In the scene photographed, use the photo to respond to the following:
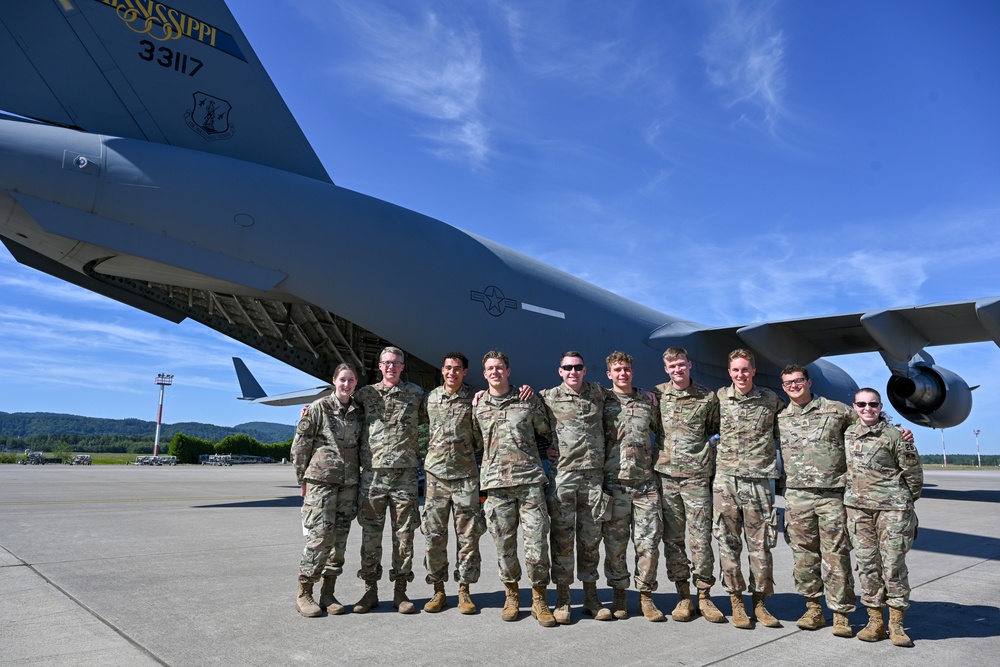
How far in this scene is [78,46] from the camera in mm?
8070

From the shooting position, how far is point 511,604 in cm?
411

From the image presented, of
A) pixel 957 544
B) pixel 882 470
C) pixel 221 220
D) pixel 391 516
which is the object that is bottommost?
pixel 957 544

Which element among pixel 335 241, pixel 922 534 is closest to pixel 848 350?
pixel 922 534

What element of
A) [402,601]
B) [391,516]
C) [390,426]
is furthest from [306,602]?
[390,426]

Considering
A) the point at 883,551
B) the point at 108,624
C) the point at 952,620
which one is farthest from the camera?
the point at 952,620

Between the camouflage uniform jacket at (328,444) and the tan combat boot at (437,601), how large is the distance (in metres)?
0.87

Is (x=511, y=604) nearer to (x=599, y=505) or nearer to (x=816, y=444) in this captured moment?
(x=599, y=505)

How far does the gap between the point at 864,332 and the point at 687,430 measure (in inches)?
402

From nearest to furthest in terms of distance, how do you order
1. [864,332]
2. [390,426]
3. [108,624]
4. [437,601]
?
[108,624] → [437,601] → [390,426] → [864,332]

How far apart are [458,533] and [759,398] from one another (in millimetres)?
2186

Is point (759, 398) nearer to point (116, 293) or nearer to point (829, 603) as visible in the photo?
point (829, 603)

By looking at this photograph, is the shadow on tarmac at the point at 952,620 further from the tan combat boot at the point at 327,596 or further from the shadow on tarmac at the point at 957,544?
the tan combat boot at the point at 327,596

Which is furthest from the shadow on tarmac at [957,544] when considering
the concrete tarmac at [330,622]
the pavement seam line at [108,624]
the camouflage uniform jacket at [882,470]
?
the pavement seam line at [108,624]

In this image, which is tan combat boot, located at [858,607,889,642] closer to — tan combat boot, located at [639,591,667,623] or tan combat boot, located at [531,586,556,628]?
tan combat boot, located at [639,591,667,623]
